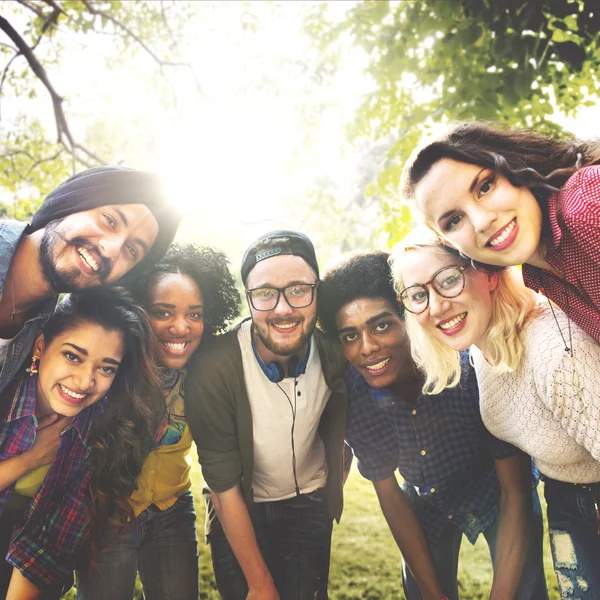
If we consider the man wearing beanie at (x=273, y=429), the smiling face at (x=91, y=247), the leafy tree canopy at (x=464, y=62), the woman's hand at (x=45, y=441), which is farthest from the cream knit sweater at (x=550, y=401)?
the woman's hand at (x=45, y=441)

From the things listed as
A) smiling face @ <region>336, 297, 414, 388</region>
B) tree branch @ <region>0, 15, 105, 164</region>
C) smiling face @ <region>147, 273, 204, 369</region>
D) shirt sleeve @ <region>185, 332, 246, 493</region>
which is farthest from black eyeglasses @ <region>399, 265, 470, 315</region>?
tree branch @ <region>0, 15, 105, 164</region>

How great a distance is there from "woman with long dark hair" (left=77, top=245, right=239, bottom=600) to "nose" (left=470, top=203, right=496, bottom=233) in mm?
1574

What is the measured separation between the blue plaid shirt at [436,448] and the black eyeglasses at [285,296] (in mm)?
521

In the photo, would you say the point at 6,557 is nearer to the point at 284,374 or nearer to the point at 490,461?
the point at 284,374

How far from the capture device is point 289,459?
288 cm

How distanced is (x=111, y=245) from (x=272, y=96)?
20.6ft

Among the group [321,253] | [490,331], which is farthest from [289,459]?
[321,253]

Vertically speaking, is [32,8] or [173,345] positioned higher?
[32,8]

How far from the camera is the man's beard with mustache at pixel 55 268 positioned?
95.4 inches

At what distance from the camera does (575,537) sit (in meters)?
2.44

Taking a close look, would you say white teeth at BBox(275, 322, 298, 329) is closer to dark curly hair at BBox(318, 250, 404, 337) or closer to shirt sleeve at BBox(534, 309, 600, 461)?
dark curly hair at BBox(318, 250, 404, 337)

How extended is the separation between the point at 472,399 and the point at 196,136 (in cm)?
643

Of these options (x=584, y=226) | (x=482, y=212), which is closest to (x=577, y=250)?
(x=584, y=226)

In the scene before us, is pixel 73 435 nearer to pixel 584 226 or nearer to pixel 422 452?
pixel 422 452
